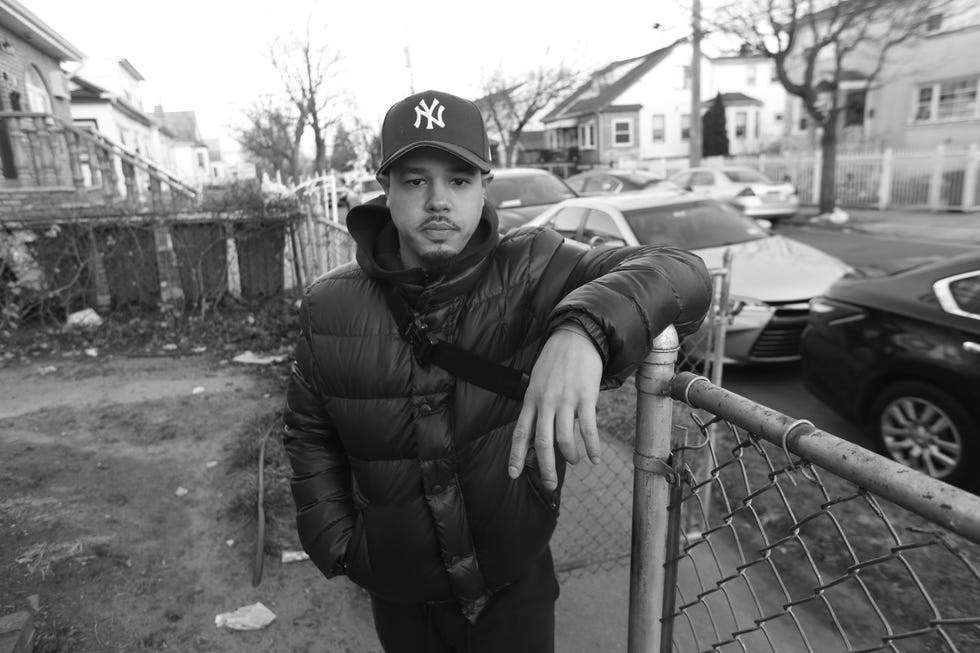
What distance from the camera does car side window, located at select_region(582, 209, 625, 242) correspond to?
691 cm

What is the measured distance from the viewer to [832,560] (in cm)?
314

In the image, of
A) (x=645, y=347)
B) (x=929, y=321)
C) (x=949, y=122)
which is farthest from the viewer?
(x=949, y=122)

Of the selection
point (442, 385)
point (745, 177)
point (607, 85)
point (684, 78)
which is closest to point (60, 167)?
point (442, 385)

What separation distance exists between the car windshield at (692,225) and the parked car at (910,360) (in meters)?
2.13

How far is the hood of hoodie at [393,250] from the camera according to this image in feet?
5.42

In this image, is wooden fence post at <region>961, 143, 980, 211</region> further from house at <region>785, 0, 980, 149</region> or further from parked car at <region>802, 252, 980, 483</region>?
parked car at <region>802, 252, 980, 483</region>

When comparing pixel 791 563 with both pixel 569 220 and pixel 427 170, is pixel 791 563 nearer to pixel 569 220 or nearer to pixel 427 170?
pixel 427 170

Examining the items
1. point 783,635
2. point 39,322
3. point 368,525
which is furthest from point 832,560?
point 39,322

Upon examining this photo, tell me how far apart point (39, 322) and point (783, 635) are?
8091 mm

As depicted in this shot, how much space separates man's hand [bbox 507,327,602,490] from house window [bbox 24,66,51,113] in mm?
17178

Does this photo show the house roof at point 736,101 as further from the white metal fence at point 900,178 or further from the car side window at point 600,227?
the car side window at point 600,227

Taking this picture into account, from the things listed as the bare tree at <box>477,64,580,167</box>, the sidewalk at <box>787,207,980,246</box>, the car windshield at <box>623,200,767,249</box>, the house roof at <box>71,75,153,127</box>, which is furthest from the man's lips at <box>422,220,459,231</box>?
the bare tree at <box>477,64,580,167</box>

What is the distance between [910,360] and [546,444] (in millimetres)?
3784

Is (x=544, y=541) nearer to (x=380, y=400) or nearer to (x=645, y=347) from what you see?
(x=380, y=400)
